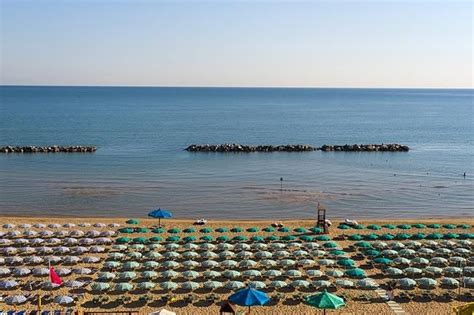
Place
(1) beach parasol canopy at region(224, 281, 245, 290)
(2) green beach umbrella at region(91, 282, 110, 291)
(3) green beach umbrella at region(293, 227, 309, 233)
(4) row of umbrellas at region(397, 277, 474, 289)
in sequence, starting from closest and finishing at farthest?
(2) green beach umbrella at region(91, 282, 110, 291) → (1) beach parasol canopy at region(224, 281, 245, 290) → (4) row of umbrellas at region(397, 277, 474, 289) → (3) green beach umbrella at region(293, 227, 309, 233)

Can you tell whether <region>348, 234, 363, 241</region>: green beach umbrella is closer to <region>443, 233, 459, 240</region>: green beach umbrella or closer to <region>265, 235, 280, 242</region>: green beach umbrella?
<region>265, 235, 280, 242</region>: green beach umbrella

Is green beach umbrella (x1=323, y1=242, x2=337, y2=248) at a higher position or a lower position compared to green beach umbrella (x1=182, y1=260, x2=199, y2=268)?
higher

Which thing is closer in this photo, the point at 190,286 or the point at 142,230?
the point at 190,286

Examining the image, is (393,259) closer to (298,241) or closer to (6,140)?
(298,241)

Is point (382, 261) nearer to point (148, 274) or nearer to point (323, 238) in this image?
point (323, 238)

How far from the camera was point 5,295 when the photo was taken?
93.7 feet

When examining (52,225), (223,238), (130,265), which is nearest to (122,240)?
(130,265)

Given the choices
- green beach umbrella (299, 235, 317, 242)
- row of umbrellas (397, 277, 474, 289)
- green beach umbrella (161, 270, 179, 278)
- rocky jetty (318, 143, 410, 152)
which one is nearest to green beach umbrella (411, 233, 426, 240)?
green beach umbrella (299, 235, 317, 242)

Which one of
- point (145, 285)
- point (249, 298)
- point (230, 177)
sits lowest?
point (145, 285)

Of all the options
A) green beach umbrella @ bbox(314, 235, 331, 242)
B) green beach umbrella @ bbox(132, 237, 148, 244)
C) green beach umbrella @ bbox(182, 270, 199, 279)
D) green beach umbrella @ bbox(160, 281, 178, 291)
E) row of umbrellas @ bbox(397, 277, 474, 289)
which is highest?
green beach umbrella @ bbox(132, 237, 148, 244)

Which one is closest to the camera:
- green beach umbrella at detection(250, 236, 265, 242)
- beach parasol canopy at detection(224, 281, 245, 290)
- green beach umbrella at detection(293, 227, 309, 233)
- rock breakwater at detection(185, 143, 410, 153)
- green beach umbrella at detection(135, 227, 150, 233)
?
beach parasol canopy at detection(224, 281, 245, 290)

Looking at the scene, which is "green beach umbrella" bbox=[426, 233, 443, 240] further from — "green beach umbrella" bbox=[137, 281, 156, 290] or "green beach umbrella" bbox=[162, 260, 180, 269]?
"green beach umbrella" bbox=[137, 281, 156, 290]

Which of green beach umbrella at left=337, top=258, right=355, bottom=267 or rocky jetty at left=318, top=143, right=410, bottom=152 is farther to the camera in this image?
rocky jetty at left=318, top=143, right=410, bottom=152

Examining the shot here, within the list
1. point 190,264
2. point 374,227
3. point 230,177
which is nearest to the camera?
point 190,264
